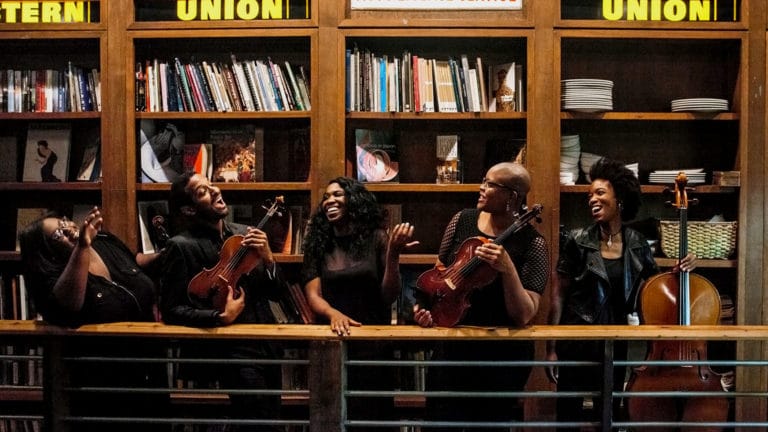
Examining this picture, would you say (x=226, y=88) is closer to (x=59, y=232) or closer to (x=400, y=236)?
(x=59, y=232)

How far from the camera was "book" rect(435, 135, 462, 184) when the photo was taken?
377cm

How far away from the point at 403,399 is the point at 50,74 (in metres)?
2.33

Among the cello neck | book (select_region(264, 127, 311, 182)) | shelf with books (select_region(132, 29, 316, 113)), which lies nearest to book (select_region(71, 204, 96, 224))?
shelf with books (select_region(132, 29, 316, 113))

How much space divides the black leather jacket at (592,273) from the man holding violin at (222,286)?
1148 millimetres

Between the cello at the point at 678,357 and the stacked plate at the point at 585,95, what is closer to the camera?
the cello at the point at 678,357

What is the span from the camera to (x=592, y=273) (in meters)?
3.01

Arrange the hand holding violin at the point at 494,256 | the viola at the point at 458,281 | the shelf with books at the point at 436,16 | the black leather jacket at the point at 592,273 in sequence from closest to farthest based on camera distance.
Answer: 1. the hand holding violin at the point at 494,256
2. the viola at the point at 458,281
3. the black leather jacket at the point at 592,273
4. the shelf with books at the point at 436,16

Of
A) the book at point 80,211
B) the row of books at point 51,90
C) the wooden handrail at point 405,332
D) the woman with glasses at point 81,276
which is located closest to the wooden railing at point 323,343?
the wooden handrail at point 405,332

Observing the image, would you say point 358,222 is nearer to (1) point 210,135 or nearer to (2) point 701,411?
(1) point 210,135

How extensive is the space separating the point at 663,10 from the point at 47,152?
3.11 metres

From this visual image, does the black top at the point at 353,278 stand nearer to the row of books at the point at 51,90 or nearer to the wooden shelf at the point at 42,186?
the wooden shelf at the point at 42,186

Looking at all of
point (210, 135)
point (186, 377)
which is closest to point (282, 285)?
point (186, 377)

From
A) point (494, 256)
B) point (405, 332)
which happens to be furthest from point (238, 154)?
point (494, 256)

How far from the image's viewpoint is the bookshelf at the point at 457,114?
362 cm
